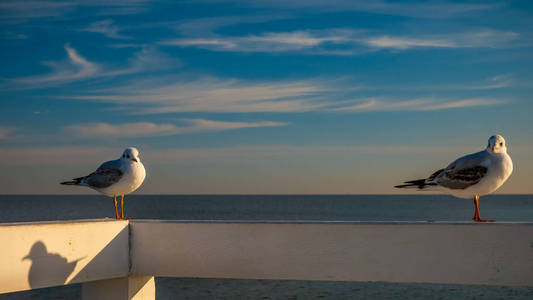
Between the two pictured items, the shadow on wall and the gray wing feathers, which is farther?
the gray wing feathers

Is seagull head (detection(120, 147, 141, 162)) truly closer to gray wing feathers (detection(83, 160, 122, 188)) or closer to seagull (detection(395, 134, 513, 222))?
gray wing feathers (detection(83, 160, 122, 188))

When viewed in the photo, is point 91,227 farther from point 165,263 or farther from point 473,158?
point 473,158

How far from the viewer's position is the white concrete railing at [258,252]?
163 inches

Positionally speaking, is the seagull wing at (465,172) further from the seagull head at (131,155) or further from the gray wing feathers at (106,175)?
the gray wing feathers at (106,175)

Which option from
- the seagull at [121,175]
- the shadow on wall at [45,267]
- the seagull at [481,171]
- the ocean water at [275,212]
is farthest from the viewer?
the ocean water at [275,212]

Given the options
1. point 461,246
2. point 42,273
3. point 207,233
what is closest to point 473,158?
point 461,246

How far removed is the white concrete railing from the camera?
4.14 meters

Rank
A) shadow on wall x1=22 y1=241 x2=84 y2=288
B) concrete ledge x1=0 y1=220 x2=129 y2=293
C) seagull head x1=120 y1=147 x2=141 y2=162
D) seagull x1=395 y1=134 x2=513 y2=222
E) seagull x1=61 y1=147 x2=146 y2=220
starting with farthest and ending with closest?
seagull head x1=120 y1=147 x2=141 y2=162
seagull x1=61 y1=147 x2=146 y2=220
seagull x1=395 y1=134 x2=513 y2=222
shadow on wall x1=22 y1=241 x2=84 y2=288
concrete ledge x1=0 y1=220 x2=129 y2=293

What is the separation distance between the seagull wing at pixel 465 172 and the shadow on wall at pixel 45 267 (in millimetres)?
3254

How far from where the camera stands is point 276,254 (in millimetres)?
4516

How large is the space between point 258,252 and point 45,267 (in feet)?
5.21

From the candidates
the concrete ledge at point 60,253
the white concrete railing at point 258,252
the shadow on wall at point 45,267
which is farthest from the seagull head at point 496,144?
the shadow on wall at point 45,267

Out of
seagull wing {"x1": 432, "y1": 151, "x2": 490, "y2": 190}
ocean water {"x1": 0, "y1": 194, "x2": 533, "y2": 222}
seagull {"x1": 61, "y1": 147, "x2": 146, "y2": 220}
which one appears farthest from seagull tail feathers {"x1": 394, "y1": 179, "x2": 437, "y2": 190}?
ocean water {"x1": 0, "y1": 194, "x2": 533, "y2": 222}

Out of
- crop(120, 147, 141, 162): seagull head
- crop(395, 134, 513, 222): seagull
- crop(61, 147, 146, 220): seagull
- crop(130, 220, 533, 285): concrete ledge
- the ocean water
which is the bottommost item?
crop(130, 220, 533, 285): concrete ledge
